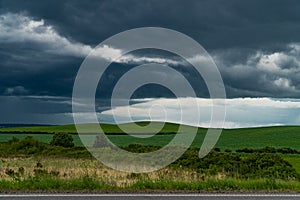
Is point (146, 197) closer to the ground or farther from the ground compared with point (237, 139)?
closer to the ground

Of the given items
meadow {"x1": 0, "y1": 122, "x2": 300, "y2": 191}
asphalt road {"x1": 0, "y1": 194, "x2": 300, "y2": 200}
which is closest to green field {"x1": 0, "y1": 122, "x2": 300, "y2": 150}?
meadow {"x1": 0, "y1": 122, "x2": 300, "y2": 191}

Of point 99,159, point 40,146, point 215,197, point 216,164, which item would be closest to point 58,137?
point 40,146

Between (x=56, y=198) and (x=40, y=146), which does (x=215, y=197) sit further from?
(x=40, y=146)

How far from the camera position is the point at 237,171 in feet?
64.2

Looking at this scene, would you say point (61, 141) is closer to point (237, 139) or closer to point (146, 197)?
point (146, 197)

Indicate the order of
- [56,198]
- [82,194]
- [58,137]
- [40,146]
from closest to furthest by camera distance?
[56,198] → [82,194] → [40,146] → [58,137]

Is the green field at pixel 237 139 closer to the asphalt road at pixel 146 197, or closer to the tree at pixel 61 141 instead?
the tree at pixel 61 141

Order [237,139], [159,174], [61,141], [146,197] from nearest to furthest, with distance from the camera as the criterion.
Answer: [146,197] → [159,174] → [61,141] → [237,139]

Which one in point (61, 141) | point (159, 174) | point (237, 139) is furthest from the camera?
point (237, 139)

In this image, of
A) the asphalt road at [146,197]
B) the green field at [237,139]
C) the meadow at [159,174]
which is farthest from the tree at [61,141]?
the asphalt road at [146,197]

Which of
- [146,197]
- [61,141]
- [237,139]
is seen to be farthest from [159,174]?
[237,139]

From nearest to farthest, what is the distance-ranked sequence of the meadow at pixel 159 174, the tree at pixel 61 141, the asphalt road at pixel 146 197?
the asphalt road at pixel 146 197
the meadow at pixel 159 174
the tree at pixel 61 141

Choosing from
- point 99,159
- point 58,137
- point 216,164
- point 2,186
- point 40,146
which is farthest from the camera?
point 58,137

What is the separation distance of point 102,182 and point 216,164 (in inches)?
380
